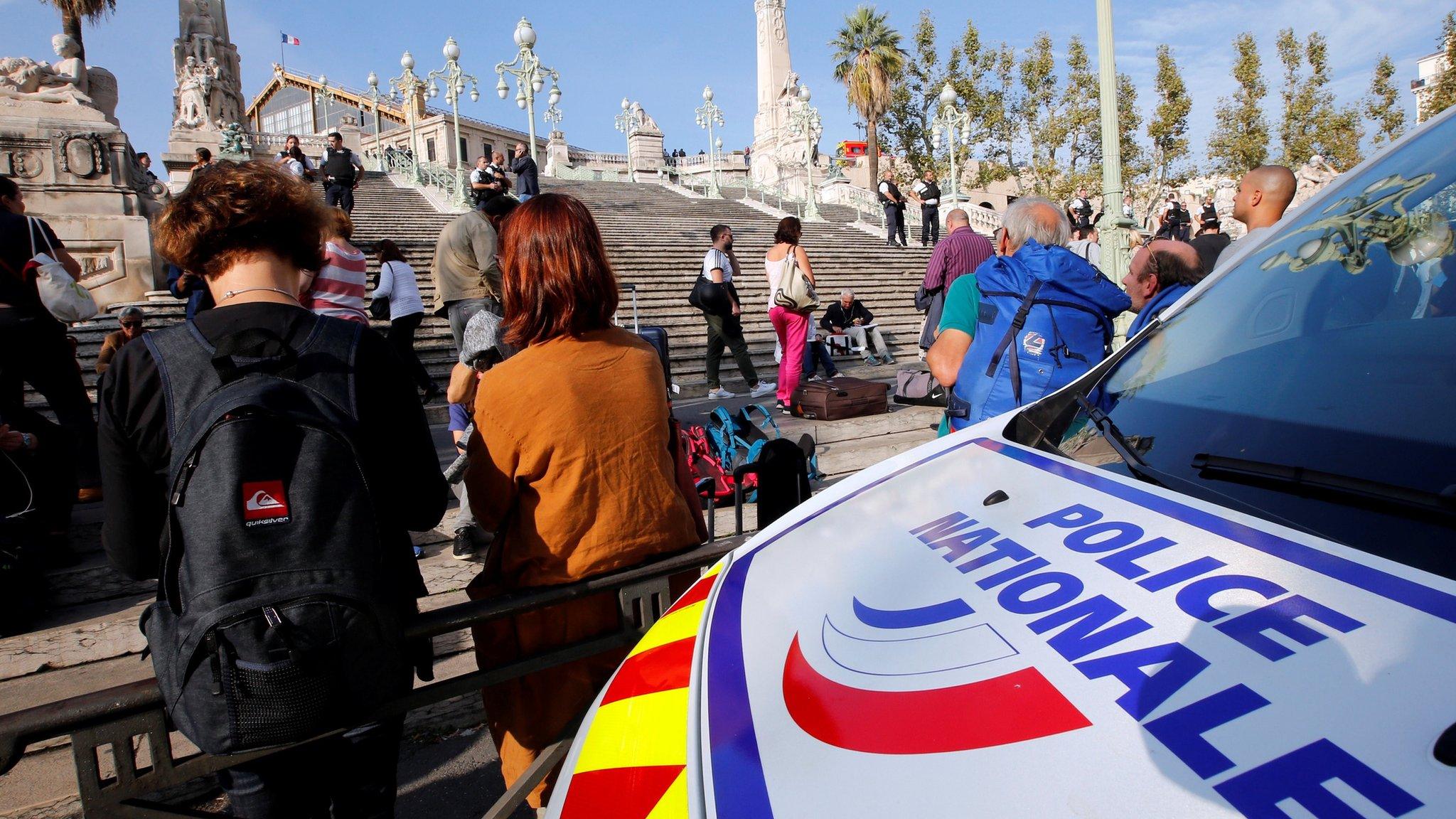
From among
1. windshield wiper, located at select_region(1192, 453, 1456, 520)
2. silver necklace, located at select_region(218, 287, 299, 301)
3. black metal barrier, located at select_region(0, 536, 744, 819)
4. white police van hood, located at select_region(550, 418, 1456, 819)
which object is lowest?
black metal barrier, located at select_region(0, 536, 744, 819)

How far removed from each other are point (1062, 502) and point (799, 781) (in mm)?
793

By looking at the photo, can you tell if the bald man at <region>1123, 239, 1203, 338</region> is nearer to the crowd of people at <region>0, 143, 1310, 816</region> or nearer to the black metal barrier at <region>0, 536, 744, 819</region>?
the crowd of people at <region>0, 143, 1310, 816</region>

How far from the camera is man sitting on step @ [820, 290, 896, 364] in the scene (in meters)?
12.9

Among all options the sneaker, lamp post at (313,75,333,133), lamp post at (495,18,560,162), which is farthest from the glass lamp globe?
lamp post at (313,75,333,133)

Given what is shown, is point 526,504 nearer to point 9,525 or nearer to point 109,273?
point 9,525

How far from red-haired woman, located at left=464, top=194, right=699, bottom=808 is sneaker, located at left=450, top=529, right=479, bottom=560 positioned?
2206 millimetres

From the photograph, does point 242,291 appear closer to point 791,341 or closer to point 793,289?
point 793,289

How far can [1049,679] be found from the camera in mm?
1063

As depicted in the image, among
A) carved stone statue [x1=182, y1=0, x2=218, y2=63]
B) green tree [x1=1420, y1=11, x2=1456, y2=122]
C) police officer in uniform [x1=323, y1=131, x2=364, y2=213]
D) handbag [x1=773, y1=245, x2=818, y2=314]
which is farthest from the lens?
carved stone statue [x1=182, y1=0, x2=218, y2=63]

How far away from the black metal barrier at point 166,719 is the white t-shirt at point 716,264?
6010 mm

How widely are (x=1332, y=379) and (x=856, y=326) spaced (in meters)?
11.7

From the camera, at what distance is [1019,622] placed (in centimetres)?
121

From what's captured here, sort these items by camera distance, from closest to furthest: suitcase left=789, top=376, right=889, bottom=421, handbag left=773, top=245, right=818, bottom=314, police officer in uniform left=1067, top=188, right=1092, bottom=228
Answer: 1. suitcase left=789, top=376, right=889, bottom=421
2. handbag left=773, top=245, right=818, bottom=314
3. police officer in uniform left=1067, top=188, right=1092, bottom=228

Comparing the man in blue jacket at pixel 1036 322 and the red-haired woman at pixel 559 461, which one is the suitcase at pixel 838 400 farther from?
the red-haired woman at pixel 559 461
